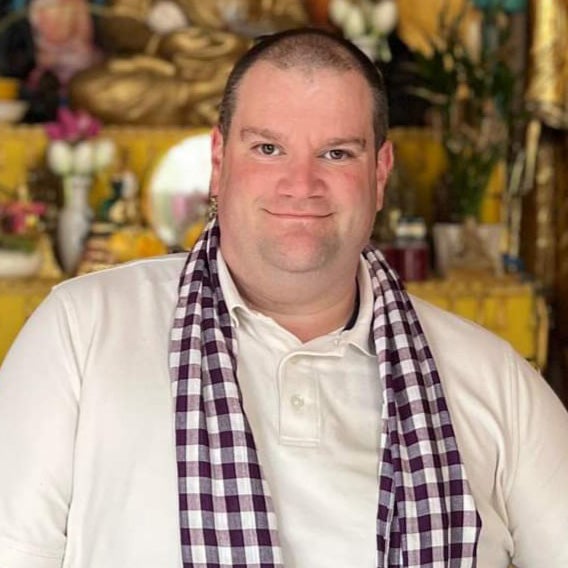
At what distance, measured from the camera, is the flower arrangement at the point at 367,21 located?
15.2 feet

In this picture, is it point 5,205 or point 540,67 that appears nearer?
point 5,205

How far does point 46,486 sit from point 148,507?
0.41 feet

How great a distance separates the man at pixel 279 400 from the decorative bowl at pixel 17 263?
7.08 feet

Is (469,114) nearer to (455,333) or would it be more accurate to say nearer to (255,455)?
(455,333)

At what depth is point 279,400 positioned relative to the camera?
180cm

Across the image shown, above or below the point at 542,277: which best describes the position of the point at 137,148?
above

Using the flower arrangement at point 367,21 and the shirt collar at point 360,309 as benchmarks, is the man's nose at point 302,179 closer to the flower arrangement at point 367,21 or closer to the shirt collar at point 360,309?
the shirt collar at point 360,309

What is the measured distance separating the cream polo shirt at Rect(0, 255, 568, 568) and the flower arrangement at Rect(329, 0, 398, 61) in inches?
111

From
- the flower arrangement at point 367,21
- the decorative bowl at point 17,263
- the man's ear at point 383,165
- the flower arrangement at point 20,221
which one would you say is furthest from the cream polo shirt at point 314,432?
the flower arrangement at point 367,21

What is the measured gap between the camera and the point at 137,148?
4.52m

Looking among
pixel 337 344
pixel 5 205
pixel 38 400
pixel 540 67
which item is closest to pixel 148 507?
pixel 38 400

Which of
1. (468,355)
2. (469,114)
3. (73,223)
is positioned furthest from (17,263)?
(468,355)

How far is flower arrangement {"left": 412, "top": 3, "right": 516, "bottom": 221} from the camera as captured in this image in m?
4.29

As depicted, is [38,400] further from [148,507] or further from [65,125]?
[65,125]
